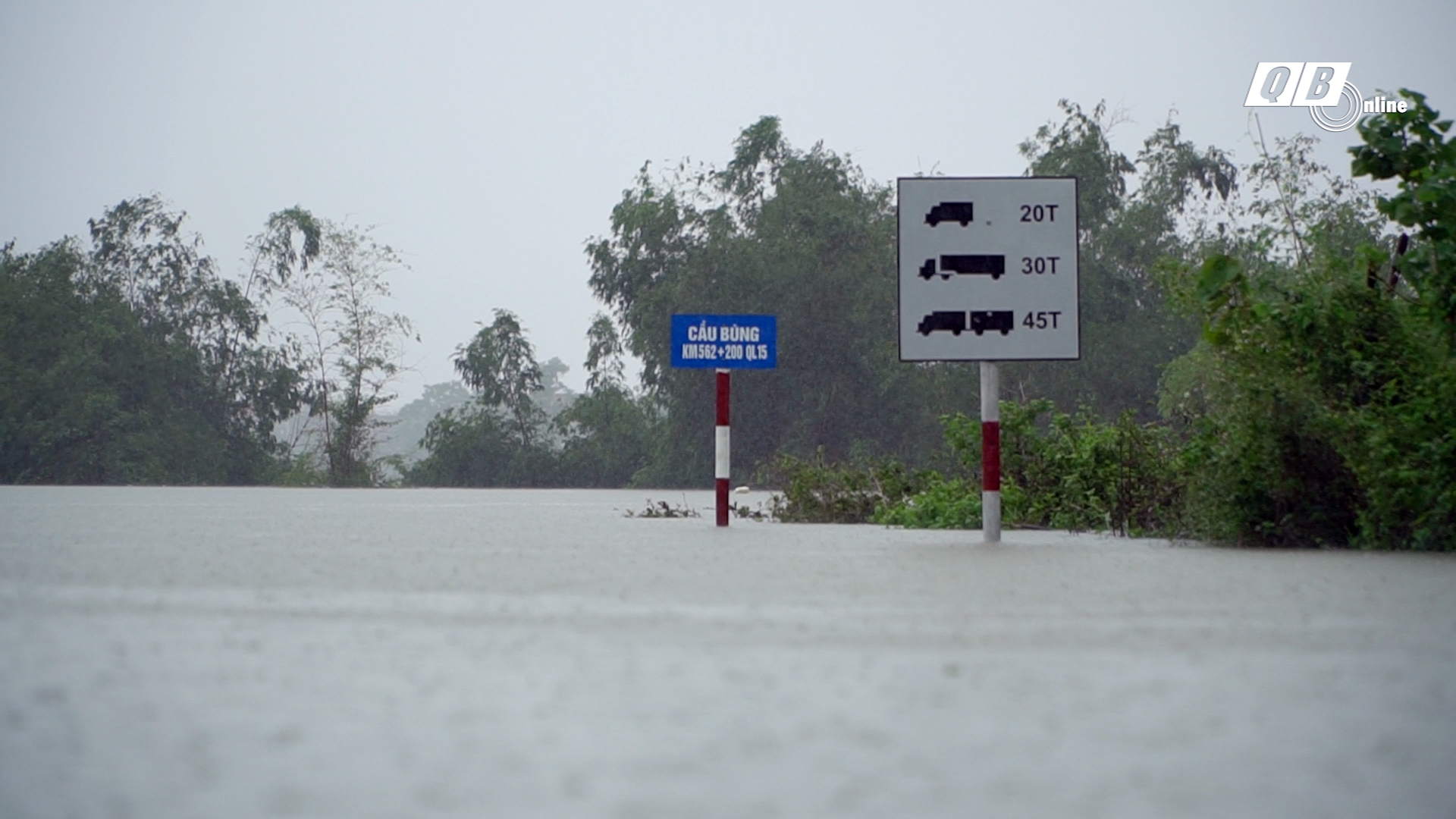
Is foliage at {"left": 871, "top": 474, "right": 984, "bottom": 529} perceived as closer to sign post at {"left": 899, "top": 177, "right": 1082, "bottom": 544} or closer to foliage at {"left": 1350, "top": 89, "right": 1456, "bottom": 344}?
sign post at {"left": 899, "top": 177, "right": 1082, "bottom": 544}

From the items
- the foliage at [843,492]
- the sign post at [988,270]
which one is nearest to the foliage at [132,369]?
the foliage at [843,492]

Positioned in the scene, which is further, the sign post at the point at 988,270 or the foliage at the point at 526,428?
the foliage at the point at 526,428

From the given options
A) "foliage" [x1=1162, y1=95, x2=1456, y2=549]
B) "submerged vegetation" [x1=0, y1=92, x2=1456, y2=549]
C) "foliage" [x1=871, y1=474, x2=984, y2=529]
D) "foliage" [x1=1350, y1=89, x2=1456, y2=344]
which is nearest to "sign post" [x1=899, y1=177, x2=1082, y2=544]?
"foliage" [x1=1162, y1=95, x2=1456, y2=549]

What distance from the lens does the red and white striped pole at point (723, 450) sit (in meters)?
15.5

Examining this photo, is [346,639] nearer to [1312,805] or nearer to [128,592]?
[128,592]

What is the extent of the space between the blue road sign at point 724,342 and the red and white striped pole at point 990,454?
9.30 ft

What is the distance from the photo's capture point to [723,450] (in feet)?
51.6

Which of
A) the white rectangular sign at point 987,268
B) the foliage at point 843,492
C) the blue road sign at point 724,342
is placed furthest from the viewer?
the foliage at point 843,492

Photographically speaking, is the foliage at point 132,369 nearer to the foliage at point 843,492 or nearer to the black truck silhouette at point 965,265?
the foliage at point 843,492

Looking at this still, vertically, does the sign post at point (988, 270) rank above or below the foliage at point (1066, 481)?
above

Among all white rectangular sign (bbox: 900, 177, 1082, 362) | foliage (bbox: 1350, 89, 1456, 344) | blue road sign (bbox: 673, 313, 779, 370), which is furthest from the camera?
blue road sign (bbox: 673, 313, 779, 370)

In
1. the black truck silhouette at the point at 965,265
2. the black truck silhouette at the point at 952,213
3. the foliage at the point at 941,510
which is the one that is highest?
the black truck silhouette at the point at 952,213

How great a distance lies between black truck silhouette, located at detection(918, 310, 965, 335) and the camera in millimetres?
12555

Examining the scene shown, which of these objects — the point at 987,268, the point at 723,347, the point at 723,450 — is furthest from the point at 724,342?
the point at 987,268
